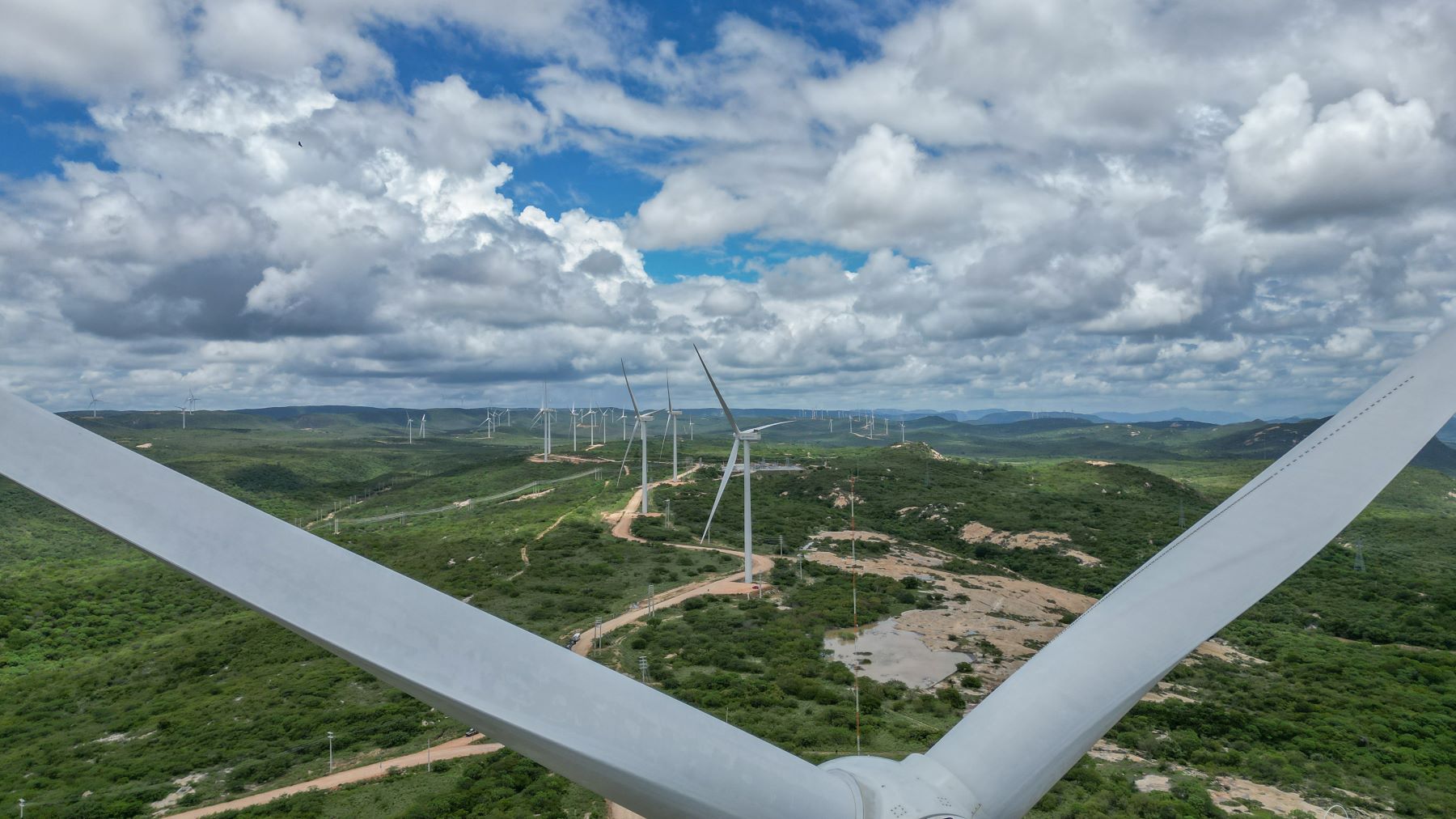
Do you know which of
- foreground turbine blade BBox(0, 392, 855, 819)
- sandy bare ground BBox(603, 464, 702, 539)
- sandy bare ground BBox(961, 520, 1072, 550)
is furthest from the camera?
sandy bare ground BBox(961, 520, 1072, 550)

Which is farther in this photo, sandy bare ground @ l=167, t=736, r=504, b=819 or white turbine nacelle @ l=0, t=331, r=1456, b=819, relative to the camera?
sandy bare ground @ l=167, t=736, r=504, b=819

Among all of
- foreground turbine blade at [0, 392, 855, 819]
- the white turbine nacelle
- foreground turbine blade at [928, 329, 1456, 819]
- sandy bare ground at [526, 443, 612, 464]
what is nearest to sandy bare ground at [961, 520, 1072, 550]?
foreground turbine blade at [928, 329, 1456, 819]

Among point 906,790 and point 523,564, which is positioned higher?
point 906,790

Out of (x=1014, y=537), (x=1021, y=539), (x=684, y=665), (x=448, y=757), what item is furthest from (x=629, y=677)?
(x=1014, y=537)

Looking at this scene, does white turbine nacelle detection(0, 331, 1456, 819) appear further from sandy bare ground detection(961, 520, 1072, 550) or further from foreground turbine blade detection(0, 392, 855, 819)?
sandy bare ground detection(961, 520, 1072, 550)

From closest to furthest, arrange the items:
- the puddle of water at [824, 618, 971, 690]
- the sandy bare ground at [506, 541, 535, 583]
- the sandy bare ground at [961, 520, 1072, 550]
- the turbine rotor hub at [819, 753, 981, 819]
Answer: the turbine rotor hub at [819, 753, 981, 819], the puddle of water at [824, 618, 971, 690], the sandy bare ground at [506, 541, 535, 583], the sandy bare ground at [961, 520, 1072, 550]

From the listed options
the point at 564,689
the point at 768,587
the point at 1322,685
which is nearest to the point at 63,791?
the point at 564,689

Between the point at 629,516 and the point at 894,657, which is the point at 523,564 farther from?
the point at 894,657
